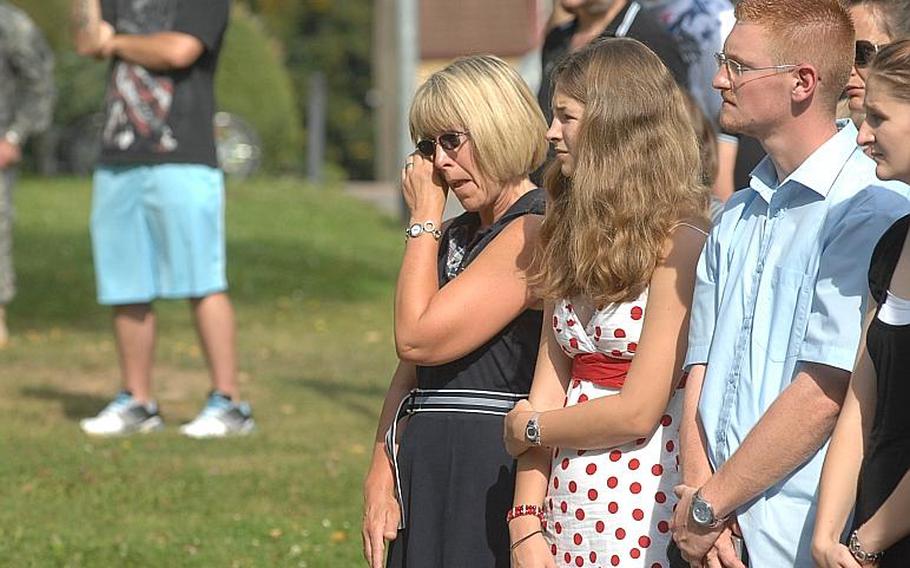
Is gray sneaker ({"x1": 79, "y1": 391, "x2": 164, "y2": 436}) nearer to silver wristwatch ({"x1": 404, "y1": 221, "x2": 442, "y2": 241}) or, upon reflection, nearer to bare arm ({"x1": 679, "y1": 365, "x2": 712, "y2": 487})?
silver wristwatch ({"x1": 404, "y1": 221, "x2": 442, "y2": 241})

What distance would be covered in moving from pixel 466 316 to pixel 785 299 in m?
0.89

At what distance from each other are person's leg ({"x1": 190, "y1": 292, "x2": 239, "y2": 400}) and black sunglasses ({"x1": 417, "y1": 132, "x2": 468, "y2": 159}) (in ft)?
13.6

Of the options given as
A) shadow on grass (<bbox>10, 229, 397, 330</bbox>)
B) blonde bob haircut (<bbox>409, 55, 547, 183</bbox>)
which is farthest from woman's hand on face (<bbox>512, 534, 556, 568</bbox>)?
shadow on grass (<bbox>10, 229, 397, 330</bbox>)

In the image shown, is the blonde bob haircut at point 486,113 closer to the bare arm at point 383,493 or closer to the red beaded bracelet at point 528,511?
the bare arm at point 383,493

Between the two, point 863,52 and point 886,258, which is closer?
point 886,258

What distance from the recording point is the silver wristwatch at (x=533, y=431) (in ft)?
12.1

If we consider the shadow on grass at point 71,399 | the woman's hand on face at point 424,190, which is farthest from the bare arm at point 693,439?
the shadow on grass at point 71,399

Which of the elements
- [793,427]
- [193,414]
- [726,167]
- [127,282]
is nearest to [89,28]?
[127,282]

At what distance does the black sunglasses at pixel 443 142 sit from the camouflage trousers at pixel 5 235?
7.84 meters

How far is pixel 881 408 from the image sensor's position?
3.06 m

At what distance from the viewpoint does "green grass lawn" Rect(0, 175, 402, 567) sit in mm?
6379

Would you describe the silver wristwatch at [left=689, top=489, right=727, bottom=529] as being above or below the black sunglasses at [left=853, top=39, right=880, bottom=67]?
below

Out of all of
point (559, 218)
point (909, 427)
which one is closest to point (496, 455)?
point (559, 218)

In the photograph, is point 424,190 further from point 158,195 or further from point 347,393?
point 347,393
